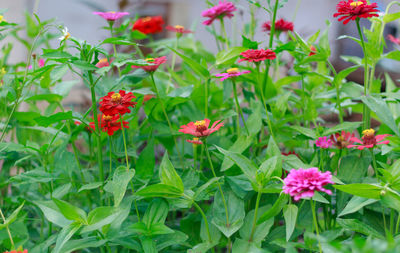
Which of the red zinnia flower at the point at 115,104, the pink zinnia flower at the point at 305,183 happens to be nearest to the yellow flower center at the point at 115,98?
the red zinnia flower at the point at 115,104

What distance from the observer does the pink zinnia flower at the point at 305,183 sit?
1.41 feet

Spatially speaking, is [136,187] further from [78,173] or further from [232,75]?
[232,75]

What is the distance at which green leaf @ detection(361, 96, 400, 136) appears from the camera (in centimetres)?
59

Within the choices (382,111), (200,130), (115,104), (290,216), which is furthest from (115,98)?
(382,111)

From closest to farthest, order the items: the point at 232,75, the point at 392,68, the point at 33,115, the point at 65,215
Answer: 1. the point at 65,215
2. the point at 232,75
3. the point at 33,115
4. the point at 392,68

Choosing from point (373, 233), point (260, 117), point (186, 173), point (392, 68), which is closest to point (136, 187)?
point (186, 173)

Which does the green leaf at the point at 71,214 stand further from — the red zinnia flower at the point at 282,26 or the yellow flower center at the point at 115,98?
the red zinnia flower at the point at 282,26

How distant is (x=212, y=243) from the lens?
57 cm

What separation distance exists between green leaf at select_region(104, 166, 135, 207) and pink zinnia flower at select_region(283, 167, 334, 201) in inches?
8.0

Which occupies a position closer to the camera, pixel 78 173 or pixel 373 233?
pixel 373 233

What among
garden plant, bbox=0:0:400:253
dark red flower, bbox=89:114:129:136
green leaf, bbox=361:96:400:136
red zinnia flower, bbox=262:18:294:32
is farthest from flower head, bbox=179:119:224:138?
red zinnia flower, bbox=262:18:294:32

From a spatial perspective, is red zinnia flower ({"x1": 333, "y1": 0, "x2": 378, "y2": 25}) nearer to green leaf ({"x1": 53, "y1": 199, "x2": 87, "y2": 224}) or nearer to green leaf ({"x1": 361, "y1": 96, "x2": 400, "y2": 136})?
green leaf ({"x1": 361, "y1": 96, "x2": 400, "y2": 136})

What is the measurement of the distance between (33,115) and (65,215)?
0.28m

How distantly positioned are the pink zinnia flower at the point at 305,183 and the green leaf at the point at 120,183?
20 centimetres
